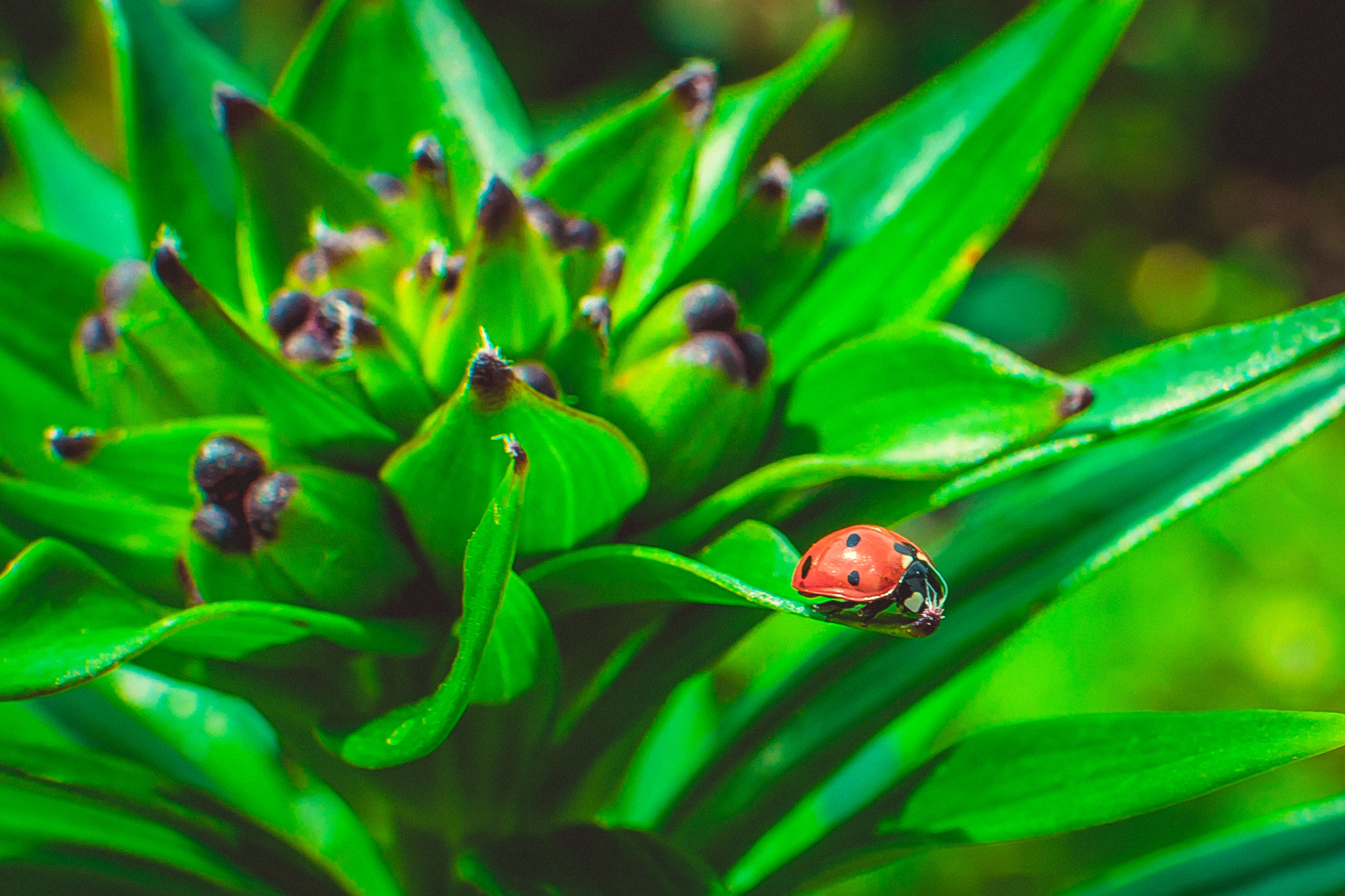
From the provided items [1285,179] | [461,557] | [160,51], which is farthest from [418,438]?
[1285,179]

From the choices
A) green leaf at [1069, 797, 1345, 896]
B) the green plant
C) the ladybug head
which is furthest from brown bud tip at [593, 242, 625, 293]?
green leaf at [1069, 797, 1345, 896]

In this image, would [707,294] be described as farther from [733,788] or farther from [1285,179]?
[1285,179]

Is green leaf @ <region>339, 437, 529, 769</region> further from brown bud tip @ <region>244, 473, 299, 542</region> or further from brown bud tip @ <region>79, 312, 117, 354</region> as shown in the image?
brown bud tip @ <region>79, 312, 117, 354</region>

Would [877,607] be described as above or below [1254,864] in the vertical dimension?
below

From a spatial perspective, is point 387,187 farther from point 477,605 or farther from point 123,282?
point 477,605

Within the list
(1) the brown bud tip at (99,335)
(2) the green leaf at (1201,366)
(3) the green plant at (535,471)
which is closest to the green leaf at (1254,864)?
(3) the green plant at (535,471)

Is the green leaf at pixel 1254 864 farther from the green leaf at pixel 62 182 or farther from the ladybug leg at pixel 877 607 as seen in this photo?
the green leaf at pixel 62 182

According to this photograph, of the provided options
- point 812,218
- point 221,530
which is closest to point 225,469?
point 221,530
